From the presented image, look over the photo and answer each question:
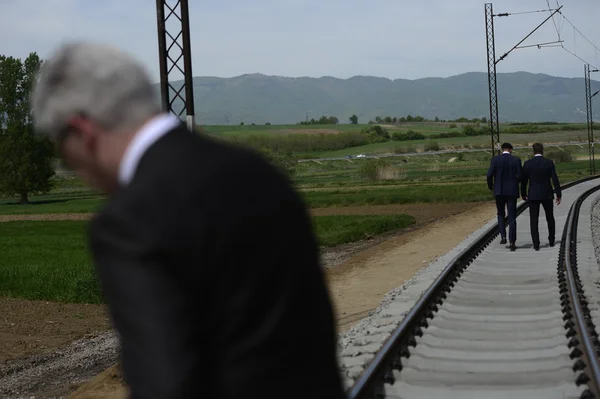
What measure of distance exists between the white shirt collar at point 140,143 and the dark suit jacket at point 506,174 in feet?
50.6

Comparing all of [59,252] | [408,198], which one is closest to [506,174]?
[59,252]

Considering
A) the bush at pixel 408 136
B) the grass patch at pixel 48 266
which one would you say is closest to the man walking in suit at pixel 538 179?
the grass patch at pixel 48 266

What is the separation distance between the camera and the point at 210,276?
6.66 feet

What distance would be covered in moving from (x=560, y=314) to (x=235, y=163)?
30.3 ft

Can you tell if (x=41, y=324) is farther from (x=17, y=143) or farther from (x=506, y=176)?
(x=17, y=143)

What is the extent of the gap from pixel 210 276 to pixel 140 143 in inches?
15.7

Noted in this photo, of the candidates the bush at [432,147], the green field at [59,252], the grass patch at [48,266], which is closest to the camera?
the grass patch at [48,266]

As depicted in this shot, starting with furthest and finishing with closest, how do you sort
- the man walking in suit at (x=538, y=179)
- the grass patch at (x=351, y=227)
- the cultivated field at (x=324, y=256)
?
1. the grass patch at (x=351, y=227)
2. the man walking in suit at (x=538, y=179)
3. the cultivated field at (x=324, y=256)

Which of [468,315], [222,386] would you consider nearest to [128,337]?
[222,386]

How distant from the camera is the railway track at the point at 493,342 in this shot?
7227 mm

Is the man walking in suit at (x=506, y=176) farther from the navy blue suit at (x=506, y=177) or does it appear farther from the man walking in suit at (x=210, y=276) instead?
the man walking in suit at (x=210, y=276)

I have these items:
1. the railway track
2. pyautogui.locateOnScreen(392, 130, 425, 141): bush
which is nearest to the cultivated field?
the railway track

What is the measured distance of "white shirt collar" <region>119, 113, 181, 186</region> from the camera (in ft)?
7.23

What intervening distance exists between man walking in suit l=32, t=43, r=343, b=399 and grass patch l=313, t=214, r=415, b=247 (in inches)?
1006
